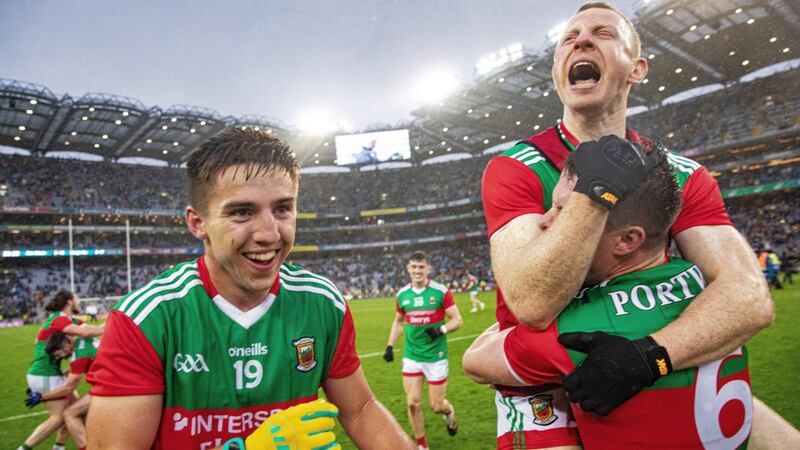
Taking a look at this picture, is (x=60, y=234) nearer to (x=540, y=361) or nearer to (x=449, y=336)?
(x=449, y=336)

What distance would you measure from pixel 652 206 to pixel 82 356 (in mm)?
8878

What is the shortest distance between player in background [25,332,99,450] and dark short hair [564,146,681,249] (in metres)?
7.88

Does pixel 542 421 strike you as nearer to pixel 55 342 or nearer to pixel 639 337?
pixel 639 337

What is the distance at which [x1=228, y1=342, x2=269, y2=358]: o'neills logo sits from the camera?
250cm

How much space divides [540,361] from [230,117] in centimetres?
4593

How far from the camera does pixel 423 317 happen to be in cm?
860

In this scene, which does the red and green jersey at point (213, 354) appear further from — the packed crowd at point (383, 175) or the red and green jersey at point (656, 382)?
the packed crowd at point (383, 175)

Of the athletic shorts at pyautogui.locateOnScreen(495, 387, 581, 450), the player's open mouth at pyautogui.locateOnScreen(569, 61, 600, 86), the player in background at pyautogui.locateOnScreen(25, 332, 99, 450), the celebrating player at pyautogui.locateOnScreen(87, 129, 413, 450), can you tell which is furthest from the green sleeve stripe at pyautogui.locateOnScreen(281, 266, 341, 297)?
the player in background at pyautogui.locateOnScreen(25, 332, 99, 450)

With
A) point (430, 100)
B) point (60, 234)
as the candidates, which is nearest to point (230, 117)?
point (430, 100)

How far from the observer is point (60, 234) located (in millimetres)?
49812

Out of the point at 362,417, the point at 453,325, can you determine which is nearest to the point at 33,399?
the point at 453,325

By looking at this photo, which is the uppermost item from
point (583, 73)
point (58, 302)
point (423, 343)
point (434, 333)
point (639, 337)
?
point (583, 73)

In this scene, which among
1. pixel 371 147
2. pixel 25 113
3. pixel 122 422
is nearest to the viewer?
pixel 122 422

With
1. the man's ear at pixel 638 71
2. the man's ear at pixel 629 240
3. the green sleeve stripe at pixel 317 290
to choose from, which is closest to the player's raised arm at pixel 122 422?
the green sleeve stripe at pixel 317 290
